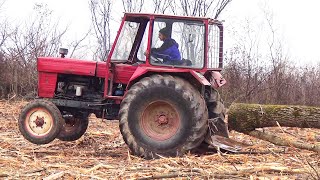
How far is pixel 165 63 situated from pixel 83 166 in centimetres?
215

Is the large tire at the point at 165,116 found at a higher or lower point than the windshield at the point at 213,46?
lower

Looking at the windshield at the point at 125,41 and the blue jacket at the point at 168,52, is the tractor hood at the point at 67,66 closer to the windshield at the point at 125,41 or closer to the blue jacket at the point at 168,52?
the windshield at the point at 125,41

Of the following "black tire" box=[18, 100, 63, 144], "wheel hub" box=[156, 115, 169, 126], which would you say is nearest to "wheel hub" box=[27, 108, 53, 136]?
"black tire" box=[18, 100, 63, 144]

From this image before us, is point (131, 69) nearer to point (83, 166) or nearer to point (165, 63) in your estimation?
point (165, 63)

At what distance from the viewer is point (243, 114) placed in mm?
9016

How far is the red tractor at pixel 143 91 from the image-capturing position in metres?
7.39

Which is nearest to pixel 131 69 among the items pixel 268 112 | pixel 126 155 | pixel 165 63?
pixel 165 63

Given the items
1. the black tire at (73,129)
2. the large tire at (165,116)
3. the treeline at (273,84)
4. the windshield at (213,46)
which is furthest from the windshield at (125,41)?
the treeline at (273,84)

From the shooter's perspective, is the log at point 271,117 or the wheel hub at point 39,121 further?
the log at point 271,117

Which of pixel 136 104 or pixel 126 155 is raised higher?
pixel 136 104

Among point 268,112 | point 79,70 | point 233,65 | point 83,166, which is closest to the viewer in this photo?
point 83,166

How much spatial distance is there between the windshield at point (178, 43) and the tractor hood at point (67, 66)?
4.02 ft

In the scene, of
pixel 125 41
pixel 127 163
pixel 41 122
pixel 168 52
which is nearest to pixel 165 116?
pixel 168 52

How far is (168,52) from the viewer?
306 inches
